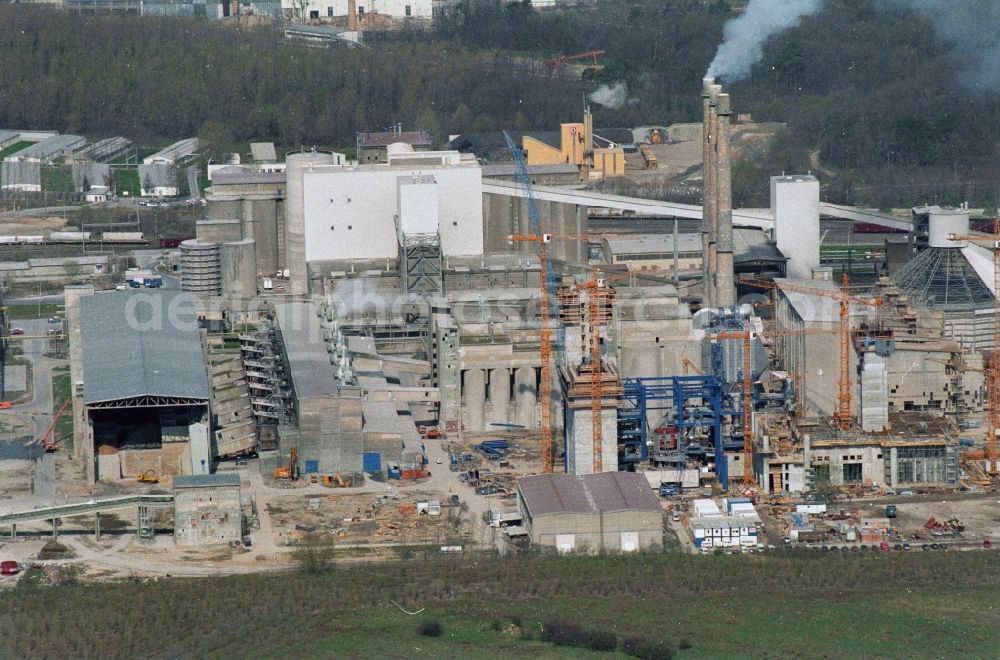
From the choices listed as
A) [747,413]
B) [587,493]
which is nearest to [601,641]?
[587,493]

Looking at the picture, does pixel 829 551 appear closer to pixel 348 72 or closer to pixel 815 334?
pixel 815 334

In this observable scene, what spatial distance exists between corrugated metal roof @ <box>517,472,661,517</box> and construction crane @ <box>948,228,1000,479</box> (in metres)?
8.65

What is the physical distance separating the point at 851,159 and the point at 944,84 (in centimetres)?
515

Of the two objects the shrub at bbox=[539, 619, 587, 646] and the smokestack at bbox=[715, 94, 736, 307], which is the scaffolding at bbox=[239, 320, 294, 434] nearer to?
the smokestack at bbox=[715, 94, 736, 307]

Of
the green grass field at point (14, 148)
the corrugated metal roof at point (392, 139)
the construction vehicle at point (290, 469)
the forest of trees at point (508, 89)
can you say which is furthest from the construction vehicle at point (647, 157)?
the construction vehicle at point (290, 469)

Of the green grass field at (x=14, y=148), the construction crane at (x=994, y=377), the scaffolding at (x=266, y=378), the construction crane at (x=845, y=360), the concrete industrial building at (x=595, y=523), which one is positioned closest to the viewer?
the concrete industrial building at (x=595, y=523)

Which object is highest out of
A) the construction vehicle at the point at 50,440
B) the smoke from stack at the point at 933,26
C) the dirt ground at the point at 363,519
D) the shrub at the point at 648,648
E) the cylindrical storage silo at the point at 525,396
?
the smoke from stack at the point at 933,26

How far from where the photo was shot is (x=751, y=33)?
312 ft

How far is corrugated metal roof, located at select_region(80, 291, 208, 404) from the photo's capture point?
5022cm

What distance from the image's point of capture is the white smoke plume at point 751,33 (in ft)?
312

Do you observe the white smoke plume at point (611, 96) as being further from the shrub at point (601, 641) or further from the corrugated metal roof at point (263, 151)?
the shrub at point (601, 641)

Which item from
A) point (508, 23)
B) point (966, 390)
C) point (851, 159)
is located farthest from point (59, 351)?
point (508, 23)

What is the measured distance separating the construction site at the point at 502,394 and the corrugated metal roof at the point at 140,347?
11cm

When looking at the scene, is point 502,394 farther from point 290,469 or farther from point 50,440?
point 50,440
